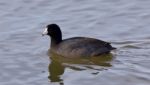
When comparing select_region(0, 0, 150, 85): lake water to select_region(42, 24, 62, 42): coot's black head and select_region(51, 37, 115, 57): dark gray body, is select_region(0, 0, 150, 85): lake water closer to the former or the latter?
select_region(51, 37, 115, 57): dark gray body

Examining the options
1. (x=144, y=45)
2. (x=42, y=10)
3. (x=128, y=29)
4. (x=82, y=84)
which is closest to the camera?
(x=82, y=84)

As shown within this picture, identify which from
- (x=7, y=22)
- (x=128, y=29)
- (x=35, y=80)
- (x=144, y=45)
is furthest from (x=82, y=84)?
(x=7, y=22)

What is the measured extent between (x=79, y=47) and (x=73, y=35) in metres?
1.35

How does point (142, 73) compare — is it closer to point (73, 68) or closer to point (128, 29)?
point (73, 68)

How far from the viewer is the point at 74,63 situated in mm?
13250

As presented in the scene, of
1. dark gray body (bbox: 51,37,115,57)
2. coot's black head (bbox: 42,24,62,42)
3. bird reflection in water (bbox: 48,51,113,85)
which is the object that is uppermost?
coot's black head (bbox: 42,24,62,42)

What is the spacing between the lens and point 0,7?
16906 millimetres

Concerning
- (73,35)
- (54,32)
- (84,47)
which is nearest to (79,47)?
(84,47)

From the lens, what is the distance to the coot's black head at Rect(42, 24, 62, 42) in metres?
13.8

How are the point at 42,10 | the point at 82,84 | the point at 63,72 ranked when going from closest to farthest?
the point at 82,84
the point at 63,72
the point at 42,10

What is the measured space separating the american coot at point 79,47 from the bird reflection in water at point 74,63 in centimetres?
12

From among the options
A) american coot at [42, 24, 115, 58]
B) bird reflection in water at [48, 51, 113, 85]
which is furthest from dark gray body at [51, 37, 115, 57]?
bird reflection in water at [48, 51, 113, 85]

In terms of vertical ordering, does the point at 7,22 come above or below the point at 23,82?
above

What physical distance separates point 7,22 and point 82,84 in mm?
4833
